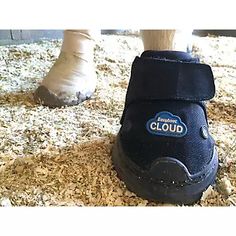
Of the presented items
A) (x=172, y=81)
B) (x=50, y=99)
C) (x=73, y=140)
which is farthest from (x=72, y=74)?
(x=172, y=81)

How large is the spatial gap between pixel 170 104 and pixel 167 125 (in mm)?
28

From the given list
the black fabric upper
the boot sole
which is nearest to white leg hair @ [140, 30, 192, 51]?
the black fabric upper

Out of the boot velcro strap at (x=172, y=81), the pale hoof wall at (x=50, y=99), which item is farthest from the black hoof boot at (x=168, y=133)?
the pale hoof wall at (x=50, y=99)

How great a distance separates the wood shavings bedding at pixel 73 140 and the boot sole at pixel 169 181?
0.05 feet

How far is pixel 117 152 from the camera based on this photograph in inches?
20.1

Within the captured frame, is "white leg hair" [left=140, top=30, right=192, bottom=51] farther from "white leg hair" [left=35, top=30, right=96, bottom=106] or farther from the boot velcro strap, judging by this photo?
"white leg hair" [left=35, top=30, right=96, bottom=106]

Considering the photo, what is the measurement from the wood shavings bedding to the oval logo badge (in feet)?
0.27

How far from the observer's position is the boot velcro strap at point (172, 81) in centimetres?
47

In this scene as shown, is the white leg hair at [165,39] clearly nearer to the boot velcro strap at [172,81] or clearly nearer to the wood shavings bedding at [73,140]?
the boot velcro strap at [172,81]

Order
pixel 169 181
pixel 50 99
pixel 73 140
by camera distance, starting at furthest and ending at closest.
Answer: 1. pixel 50 99
2. pixel 73 140
3. pixel 169 181

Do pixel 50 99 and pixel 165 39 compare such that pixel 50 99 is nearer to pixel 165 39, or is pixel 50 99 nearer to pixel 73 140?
pixel 73 140

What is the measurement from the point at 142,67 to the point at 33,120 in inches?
9.9

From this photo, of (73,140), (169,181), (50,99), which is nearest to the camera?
(169,181)

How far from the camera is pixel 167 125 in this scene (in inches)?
18.1
